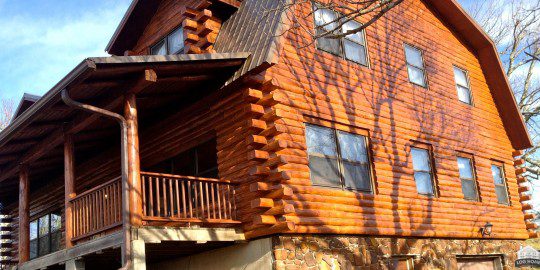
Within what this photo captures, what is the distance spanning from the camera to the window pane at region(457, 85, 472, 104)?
17.0 meters

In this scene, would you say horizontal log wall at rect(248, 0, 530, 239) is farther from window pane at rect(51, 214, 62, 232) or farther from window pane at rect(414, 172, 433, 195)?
window pane at rect(51, 214, 62, 232)

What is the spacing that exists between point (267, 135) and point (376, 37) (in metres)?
5.38

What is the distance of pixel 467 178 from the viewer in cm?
1577

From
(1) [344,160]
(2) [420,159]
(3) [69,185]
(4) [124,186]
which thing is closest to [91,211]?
(3) [69,185]

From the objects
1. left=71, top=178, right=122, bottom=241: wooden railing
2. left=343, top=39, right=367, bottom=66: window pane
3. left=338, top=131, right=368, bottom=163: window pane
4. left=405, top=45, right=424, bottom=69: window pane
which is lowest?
left=71, top=178, right=122, bottom=241: wooden railing

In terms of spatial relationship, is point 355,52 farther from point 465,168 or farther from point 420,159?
point 465,168

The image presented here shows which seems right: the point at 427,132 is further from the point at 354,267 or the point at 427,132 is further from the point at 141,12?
the point at 141,12

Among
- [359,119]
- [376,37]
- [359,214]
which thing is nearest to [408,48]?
[376,37]

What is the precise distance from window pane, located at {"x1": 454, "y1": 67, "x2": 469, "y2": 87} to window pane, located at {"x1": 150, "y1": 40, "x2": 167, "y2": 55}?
854 centimetres

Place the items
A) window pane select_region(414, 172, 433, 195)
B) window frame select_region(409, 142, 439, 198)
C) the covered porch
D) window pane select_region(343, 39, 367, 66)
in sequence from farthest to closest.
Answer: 1. window frame select_region(409, 142, 439, 198)
2. window pane select_region(414, 172, 433, 195)
3. window pane select_region(343, 39, 367, 66)
4. the covered porch

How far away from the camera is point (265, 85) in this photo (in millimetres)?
11289

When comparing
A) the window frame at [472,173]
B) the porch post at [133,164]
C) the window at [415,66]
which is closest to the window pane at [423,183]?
the window frame at [472,173]

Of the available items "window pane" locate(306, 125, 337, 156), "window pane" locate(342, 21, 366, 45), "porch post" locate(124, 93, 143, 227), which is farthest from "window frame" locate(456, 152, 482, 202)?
"porch post" locate(124, 93, 143, 227)

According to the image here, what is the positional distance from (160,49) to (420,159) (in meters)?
7.45
